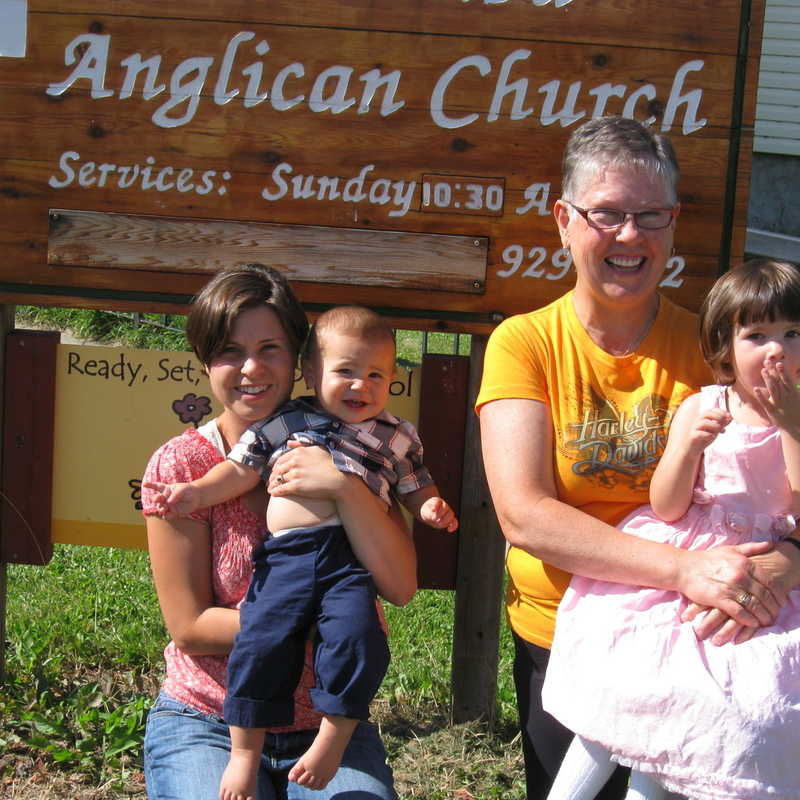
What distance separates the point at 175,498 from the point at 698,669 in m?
1.26

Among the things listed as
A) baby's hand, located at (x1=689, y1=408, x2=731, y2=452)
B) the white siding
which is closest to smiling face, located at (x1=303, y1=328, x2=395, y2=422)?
baby's hand, located at (x1=689, y1=408, x2=731, y2=452)

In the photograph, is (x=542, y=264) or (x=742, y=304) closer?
(x=742, y=304)

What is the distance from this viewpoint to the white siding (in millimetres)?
11344

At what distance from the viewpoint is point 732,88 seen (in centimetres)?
328

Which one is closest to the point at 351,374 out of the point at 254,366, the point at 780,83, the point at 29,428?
the point at 254,366

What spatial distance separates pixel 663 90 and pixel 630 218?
3.26ft

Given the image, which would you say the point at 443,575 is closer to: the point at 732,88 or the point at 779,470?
the point at 779,470

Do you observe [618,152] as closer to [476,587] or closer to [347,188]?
[347,188]

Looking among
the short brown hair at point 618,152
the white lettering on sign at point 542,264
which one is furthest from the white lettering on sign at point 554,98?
the short brown hair at point 618,152

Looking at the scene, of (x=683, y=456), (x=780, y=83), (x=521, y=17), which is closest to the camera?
(x=683, y=456)

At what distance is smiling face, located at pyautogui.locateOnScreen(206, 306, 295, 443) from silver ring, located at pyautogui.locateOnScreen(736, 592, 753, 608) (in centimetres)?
121

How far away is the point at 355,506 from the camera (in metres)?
2.53

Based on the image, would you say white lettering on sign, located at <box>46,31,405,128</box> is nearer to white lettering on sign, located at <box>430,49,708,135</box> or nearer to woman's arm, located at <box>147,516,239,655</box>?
white lettering on sign, located at <box>430,49,708,135</box>

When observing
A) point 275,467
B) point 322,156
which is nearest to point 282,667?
point 275,467
